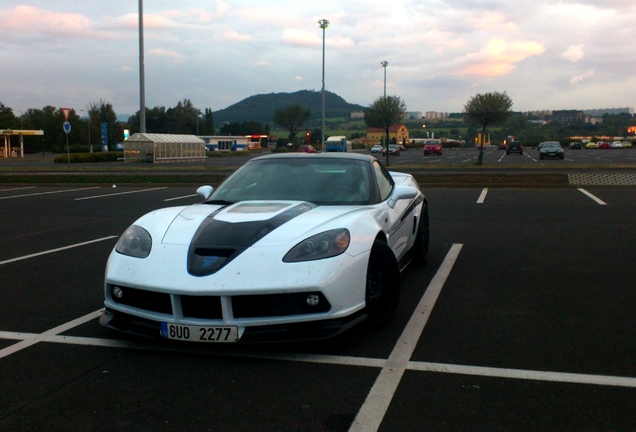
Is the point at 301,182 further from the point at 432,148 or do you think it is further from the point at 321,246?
the point at 432,148

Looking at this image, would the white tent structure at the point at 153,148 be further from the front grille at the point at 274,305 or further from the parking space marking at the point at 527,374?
the parking space marking at the point at 527,374

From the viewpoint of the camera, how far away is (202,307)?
3779 millimetres

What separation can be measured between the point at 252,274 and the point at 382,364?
0.97 m

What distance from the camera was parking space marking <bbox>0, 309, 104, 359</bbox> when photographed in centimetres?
414

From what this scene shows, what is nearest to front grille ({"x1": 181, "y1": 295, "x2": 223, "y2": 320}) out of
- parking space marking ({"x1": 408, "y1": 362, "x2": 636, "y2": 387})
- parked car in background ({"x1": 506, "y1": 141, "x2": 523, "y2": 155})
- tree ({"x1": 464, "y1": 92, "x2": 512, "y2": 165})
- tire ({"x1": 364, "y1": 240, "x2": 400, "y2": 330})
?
tire ({"x1": 364, "y1": 240, "x2": 400, "y2": 330})

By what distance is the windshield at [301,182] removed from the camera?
5234 millimetres

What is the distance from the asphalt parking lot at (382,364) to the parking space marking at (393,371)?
0.04 feet

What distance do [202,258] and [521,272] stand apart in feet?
12.8

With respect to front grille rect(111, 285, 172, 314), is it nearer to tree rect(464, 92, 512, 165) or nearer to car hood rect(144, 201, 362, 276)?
car hood rect(144, 201, 362, 276)

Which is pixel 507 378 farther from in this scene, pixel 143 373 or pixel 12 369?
pixel 12 369

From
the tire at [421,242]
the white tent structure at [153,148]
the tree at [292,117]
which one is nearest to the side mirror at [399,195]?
the tire at [421,242]

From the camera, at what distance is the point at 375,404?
3211 millimetres

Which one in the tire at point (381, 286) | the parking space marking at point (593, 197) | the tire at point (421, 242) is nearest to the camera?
the tire at point (381, 286)

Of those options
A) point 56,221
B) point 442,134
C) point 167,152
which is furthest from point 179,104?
point 56,221
